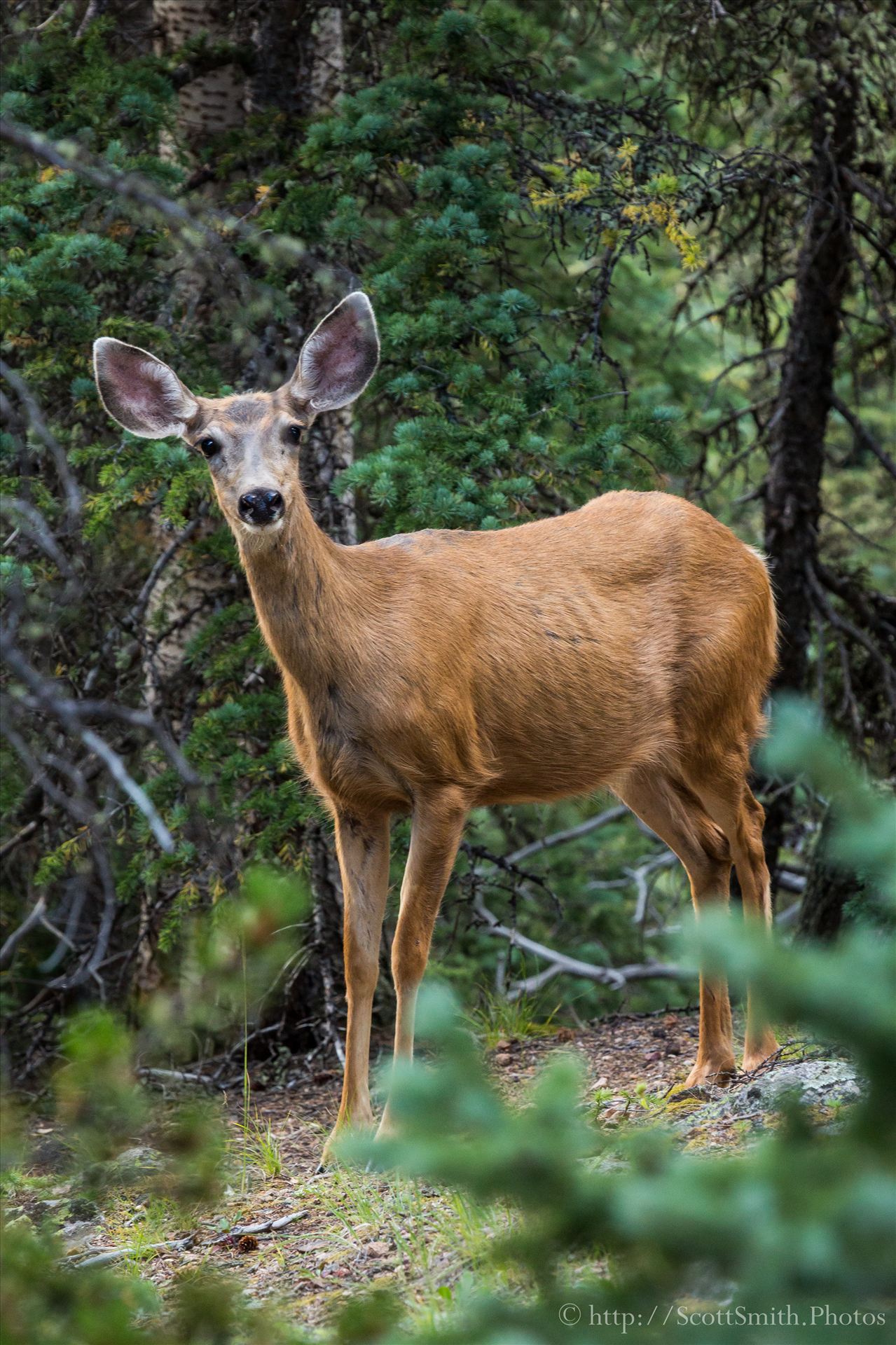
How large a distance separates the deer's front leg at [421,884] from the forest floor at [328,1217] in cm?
62

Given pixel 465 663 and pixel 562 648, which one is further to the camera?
pixel 562 648

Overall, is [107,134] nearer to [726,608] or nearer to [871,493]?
[726,608]

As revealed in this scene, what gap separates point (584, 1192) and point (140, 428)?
485 cm

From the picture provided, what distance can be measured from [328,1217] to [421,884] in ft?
4.62

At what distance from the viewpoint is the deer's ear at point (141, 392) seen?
20.1 ft

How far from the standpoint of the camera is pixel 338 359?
627cm

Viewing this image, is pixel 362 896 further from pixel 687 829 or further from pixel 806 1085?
pixel 806 1085

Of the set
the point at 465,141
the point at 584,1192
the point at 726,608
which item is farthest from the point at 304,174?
the point at 584,1192

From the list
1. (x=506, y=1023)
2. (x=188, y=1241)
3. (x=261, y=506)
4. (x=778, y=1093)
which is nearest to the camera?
(x=778, y=1093)

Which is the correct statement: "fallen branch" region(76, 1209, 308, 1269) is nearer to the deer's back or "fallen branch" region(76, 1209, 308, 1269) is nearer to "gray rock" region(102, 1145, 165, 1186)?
"gray rock" region(102, 1145, 165, 1186)

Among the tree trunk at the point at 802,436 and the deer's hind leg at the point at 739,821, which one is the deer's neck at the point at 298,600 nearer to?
the deer's hind leg at the point at 739,821

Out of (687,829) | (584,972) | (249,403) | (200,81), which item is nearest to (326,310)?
(200,81)

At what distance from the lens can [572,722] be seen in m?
6.50

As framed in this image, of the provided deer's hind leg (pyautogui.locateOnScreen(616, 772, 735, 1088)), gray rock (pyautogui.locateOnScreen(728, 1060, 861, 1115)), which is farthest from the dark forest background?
gray rock (pyautogui.locateOnScreen(728, 1060, 861, 1115))
